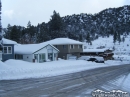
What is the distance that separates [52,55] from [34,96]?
1511 inches

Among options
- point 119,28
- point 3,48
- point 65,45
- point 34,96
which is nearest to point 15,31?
point 65,45

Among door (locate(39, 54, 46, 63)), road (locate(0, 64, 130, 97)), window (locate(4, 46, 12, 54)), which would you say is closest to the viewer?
road (locate(0, 64, 130, 97))

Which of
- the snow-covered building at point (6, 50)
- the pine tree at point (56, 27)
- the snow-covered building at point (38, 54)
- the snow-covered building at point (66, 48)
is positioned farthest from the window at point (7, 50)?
the pine tree at point (56, 27)

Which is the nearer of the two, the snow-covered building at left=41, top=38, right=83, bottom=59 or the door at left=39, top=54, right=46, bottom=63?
the door at left=39, top=54, right=46, bottom=63

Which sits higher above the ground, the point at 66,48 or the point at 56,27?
the point at 56,27

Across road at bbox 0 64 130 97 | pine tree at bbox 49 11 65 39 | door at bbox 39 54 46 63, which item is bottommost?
road at bbox 0 64 130 97

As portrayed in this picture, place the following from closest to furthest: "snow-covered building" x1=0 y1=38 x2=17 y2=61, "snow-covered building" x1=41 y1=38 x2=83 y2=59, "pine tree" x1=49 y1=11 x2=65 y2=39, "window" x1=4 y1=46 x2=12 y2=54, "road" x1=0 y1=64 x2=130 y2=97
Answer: "road" x1=0 y1=64 x2=130 y2=97 < "snow-covered building" x1=0 y1=38 x2=17 y2=61 < "window" x1=4 y1=46 x2=12 y2=54 < "snow-covered building" x1=41 y1=38 x2=83 y2=59 < "pine tree" x1=49 y1=11 x2=65 y2=39

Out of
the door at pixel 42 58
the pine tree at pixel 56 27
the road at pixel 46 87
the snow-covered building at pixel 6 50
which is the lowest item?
the road at pixel 46 87

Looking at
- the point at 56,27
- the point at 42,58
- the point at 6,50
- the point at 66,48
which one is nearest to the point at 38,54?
the point at 42,58

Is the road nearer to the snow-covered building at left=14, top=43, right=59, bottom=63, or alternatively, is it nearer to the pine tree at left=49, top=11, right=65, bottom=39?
the snow-covered building at left=14, top=43, right=59, bottom=63

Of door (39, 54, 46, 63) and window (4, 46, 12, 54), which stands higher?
window (4, 46, 12, 54)

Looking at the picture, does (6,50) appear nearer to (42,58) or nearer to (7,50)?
(7,50)

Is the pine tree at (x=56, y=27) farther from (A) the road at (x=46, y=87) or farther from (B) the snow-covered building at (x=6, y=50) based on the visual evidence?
(A) the road at (x=46, y=87)

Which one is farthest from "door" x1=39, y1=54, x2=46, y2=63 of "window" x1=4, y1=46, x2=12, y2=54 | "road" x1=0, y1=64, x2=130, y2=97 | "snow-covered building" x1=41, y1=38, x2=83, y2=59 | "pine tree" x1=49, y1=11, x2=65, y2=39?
"pine tree" x1=49, y1=11, x2=65, y2=39
